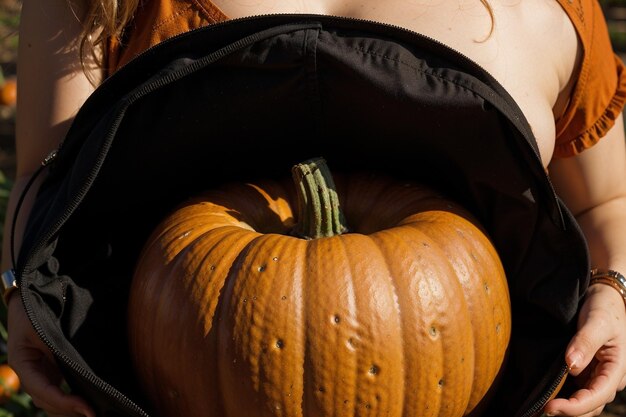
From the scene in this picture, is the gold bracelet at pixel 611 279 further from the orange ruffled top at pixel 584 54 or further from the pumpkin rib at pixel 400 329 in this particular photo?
the pumpkin rib at pixel 400 329

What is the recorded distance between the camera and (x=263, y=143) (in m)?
1.32

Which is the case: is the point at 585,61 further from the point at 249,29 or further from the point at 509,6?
the point at 249,29

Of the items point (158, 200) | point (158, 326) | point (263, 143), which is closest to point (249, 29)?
point (263, 143)

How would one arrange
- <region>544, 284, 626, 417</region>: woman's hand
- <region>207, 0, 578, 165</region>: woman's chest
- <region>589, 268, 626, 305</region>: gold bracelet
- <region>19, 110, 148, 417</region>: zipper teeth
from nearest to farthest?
<region>19, 110, 148, 417</region>: zipper teeth
<region>544, 284, 626, 417</region>: woman's hand
<region>207, 0, 578, 165</region>: woman's chest
<region>589, 268, 626, 305</region>: gold bracelet

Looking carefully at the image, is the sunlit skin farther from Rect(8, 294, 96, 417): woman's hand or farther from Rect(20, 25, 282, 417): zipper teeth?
Rect(20, 25, 282, 417): zipper teeth

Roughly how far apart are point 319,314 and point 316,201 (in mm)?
196

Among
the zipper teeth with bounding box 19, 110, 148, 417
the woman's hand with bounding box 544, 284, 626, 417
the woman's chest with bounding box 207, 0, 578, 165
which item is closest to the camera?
the zipper teeth with bounding box 19, 110, 148, 417

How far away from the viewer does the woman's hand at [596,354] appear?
1.25 meters

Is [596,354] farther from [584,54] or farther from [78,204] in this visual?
[78,204]

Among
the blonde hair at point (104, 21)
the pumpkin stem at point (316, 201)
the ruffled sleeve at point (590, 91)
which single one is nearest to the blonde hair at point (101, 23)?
the blonde hair at point (104, 21)

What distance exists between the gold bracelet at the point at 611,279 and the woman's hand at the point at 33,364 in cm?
96

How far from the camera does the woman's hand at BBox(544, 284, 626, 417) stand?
1248 mm

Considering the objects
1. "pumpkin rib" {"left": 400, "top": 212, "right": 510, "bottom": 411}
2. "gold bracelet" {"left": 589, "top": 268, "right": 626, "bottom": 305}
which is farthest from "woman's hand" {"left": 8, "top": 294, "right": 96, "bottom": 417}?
"gold bracelet" {"left": 589, "top": 268, "right": 626, "bottom": 305}

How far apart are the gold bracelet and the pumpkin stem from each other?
546mm
